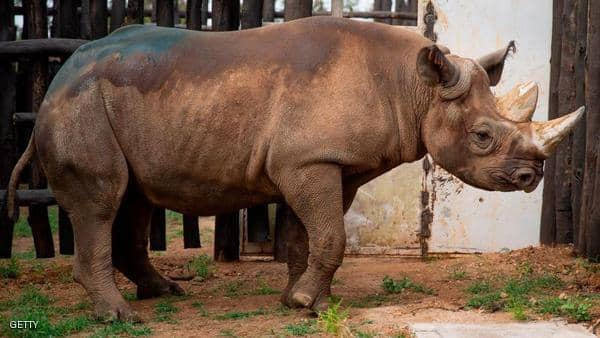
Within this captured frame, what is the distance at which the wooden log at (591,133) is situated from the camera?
8539 millimetres

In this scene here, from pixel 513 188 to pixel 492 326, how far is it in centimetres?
118

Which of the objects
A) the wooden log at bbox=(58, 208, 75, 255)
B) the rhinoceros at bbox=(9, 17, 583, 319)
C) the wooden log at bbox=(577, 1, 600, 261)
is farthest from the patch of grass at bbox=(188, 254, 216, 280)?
the wooden log at bbox=(577, 1, 600, 261)

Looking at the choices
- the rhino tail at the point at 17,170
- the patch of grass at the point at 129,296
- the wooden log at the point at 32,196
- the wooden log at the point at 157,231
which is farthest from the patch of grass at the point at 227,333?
the wooden log at the point at 32,196

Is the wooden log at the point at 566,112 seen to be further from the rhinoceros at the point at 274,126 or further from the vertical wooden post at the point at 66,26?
the vertical wooden post at the point at 66,26

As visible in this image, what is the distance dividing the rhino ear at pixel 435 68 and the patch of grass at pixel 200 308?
2.26 metres

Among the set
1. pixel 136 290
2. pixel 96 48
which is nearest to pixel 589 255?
pixel 136 290

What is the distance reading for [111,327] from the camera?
7.02m

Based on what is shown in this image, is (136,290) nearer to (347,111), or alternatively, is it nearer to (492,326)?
(347,111)

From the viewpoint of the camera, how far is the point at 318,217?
7160mm

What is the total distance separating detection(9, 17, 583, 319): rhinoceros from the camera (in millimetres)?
7164

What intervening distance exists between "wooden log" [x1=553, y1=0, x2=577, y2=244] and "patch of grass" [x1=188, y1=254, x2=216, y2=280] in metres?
3.13

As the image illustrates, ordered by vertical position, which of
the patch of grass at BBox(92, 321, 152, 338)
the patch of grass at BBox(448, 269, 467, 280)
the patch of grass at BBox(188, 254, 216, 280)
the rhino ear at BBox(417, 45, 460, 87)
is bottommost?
the patch of grass at BBox(188, 254, 216, 280)

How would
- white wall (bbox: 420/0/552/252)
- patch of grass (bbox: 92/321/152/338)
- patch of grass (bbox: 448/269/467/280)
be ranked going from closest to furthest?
1. patch of grass (bbox: 92/321/152/338)
2. patch of grass (bbox: 448/269/467/280)
3. white wall (bbox: 420/0/552/252)

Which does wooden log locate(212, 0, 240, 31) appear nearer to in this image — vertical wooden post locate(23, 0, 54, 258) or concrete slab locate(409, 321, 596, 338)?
vertical wooden post locate(23, 0, 54, 258)
